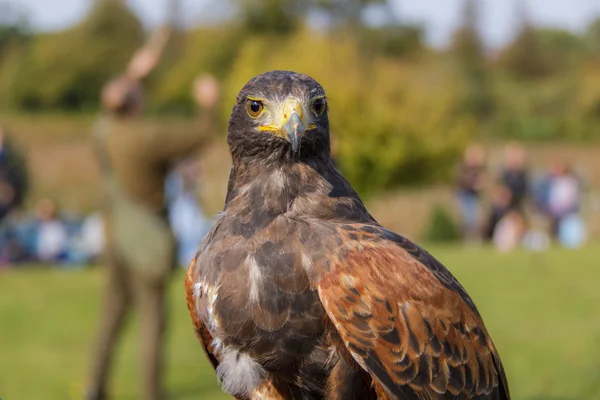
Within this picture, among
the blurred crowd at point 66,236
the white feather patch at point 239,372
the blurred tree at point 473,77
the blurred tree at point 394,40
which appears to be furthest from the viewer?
the blurred tree at point 473,77

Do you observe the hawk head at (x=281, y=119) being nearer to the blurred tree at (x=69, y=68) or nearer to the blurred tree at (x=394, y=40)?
the blurred tree at (x=394, y=40)

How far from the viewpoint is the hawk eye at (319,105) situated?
2518 millimetres

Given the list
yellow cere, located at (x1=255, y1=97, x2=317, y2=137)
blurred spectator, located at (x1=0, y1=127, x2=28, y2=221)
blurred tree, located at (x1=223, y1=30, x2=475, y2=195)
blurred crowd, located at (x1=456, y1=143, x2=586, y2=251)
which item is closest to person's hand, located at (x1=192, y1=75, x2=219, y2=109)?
yellow cere, located at (x1=255, y1=97, x2=317, y2=137)

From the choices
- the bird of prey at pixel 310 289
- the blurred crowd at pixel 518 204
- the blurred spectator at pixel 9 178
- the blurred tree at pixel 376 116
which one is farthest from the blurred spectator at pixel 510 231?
the bird of prey at pixel 310 289

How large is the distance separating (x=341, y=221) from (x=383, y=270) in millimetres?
236

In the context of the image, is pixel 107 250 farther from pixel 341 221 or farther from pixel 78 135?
pixel 78 135

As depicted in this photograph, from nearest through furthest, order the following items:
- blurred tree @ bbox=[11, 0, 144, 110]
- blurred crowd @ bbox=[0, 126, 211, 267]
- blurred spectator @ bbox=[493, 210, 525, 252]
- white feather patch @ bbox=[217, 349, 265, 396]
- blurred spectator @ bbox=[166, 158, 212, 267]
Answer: white feather patch @ bbox=[217, 349, 265, 396] → blurred crowd @ bbox=[0, 126, 211, 267] → blurred spectator @ bbox=[166, 158, 212, 267] → blurred spectator @ bbox=[493, 210, 525, 252] → blurred tree @ bbox=[11, 0, 144, 110]

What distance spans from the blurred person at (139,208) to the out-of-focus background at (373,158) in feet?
2.85

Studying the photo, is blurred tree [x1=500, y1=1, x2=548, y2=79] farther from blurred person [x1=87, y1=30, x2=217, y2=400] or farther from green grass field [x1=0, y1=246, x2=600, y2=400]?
blurred person [x1=87, y1=30, x2=217, y2=400]

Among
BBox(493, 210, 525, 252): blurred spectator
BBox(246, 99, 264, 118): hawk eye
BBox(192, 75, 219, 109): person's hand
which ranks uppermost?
BBox(246, 99, 264, 118): hawk eye

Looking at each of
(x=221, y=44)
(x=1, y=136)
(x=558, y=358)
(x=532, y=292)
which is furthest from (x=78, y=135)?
(x=558, y=358)

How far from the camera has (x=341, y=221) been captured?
254 cm

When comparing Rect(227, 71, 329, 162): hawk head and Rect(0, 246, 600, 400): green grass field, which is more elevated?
Rect(227, 71, 329, 162): hawk head

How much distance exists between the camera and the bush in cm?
1794
